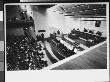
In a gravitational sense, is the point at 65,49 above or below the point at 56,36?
below

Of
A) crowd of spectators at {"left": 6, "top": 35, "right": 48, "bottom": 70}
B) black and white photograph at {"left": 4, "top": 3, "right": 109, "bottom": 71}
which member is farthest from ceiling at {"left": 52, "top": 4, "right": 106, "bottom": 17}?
crowd of spectators at {"left": 6, "top": 35, "right": 48, "bottom": 70}

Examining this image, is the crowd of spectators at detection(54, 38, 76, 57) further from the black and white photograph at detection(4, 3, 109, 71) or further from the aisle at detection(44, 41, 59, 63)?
the aisle at detection(44, 41, 59, 63)

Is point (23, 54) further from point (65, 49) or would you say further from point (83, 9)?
point (83, 9)

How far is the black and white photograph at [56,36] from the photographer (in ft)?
6.57

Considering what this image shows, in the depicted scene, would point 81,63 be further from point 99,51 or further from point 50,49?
point 50,49

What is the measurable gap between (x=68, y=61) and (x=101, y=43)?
0.48m

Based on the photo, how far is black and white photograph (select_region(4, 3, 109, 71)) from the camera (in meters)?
2.00

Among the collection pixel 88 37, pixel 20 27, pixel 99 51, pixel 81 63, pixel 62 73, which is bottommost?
pixel 62 73

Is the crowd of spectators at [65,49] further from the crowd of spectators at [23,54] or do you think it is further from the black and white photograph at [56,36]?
the crowd of spectators at [23,54]

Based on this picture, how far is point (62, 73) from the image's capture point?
6.58 feet

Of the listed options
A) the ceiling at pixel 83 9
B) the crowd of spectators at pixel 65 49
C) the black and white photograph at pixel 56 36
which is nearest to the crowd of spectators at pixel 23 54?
the black and white photograph at pixel 56 36

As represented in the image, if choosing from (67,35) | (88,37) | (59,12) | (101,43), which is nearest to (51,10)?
(59,12)

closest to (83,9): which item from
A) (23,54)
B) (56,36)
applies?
(56,36)

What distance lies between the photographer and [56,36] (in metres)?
2.06
